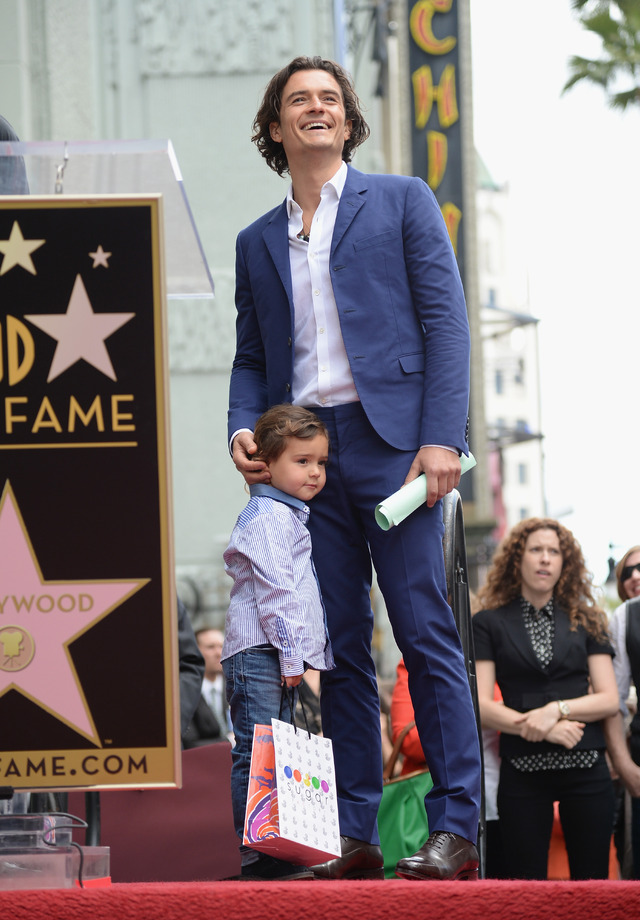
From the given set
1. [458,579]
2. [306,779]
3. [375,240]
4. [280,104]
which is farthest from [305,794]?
[280,104]

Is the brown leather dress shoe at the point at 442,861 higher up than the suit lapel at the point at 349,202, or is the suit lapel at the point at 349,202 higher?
the suit lapel at the point at 349,202

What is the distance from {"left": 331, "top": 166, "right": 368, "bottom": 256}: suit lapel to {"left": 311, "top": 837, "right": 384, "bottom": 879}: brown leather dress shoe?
1.52 m

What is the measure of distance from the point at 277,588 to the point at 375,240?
976 millimetres

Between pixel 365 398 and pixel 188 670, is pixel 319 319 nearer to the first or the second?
pixel 365 398

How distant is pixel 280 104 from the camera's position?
3410mm

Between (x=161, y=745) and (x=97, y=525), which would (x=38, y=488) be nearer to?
(x=97, y=525)

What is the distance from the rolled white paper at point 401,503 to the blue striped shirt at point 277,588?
0.78 feet

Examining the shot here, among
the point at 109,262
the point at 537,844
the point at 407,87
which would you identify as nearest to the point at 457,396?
the point at 109,262

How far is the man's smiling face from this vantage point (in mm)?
3285

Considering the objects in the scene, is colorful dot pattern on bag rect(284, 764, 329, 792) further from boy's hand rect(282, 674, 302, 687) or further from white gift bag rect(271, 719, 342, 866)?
boy's hand rect(282, 674, 302, 687)

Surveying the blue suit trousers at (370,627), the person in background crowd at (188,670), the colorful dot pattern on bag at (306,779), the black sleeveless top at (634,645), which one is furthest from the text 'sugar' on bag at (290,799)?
the black sleeveless top at (634,645)

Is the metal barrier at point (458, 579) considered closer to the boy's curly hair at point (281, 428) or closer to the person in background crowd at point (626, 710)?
the boy's curly hair at point (281, 428)

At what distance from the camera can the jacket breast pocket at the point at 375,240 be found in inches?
128

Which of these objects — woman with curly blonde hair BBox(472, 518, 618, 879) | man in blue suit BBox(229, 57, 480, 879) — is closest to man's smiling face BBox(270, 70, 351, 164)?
man in blue suit BBox(229, 57, 480, 879)
